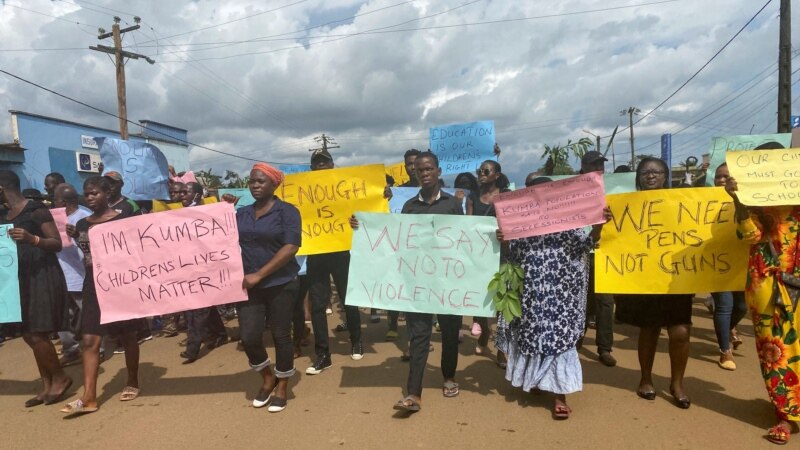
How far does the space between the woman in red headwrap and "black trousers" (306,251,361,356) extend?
2.53ft

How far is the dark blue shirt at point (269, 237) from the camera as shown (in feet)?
11.3

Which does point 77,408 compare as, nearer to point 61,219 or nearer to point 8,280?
point 8,280

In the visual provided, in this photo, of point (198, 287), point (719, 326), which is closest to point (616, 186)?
point (719, 326)

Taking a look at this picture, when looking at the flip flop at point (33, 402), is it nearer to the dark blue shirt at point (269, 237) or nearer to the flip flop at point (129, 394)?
the flip flop at point (129, 394)

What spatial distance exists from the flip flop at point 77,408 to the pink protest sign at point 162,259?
2.48ft

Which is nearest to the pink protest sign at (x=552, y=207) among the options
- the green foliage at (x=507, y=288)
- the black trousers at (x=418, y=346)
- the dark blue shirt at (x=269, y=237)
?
the green foliage at (x=507, y=288)

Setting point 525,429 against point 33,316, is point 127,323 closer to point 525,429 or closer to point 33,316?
point 33,316

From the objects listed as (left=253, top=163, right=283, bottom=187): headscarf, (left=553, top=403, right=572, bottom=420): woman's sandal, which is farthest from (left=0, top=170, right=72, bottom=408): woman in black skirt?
(left=553, top=403, right=572, bottom=420): woman's sandal

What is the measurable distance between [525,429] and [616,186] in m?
4.19

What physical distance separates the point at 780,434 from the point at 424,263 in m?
2.54

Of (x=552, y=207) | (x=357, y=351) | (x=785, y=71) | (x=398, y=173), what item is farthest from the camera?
(x=785, y=71)

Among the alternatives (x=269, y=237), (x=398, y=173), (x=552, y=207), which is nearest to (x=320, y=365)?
(x=269, y=237)

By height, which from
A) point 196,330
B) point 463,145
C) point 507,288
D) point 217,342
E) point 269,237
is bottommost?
point 217,342

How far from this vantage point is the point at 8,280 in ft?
12.3
